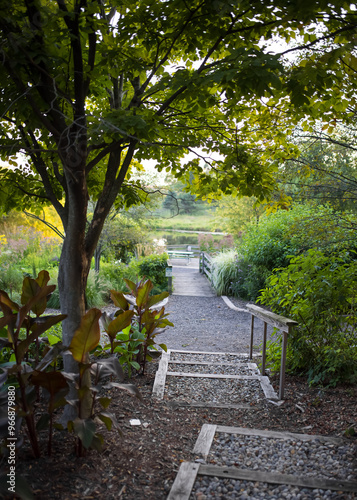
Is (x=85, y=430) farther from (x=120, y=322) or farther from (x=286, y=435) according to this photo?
(x=286, y=435)

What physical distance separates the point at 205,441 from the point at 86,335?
55.8 inches

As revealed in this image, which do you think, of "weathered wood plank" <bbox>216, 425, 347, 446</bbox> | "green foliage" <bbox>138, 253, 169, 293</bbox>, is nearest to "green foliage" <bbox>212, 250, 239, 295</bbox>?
"green foliage" <bbox>138, 253, 169, 293</bbox>

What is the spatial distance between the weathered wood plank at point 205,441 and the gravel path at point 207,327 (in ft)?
12.5

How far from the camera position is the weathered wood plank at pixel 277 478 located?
225 cm

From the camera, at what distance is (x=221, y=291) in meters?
12.2

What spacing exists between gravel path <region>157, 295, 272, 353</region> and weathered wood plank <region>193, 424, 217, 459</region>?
3.82 metres

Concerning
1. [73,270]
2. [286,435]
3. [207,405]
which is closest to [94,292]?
[207,405]

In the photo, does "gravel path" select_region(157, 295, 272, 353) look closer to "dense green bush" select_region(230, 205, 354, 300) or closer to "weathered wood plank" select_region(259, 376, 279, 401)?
"dense green bush" select_region(230, 205, 354, 300)

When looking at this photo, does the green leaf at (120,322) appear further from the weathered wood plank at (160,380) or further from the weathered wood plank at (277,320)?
the weathered wood plank at (277,320)

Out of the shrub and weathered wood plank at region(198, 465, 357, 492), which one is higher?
weathered wood plank at region(198, 465, 357, 492)

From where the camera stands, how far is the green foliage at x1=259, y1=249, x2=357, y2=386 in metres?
4.20

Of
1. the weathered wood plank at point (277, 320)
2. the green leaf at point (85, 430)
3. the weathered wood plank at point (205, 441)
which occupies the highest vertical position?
the weathered wood plank at point (277, 320)

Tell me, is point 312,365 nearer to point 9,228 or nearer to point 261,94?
point 261,94

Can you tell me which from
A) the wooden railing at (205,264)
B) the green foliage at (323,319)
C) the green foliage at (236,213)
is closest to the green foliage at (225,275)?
the wooden railing at (205,264)
